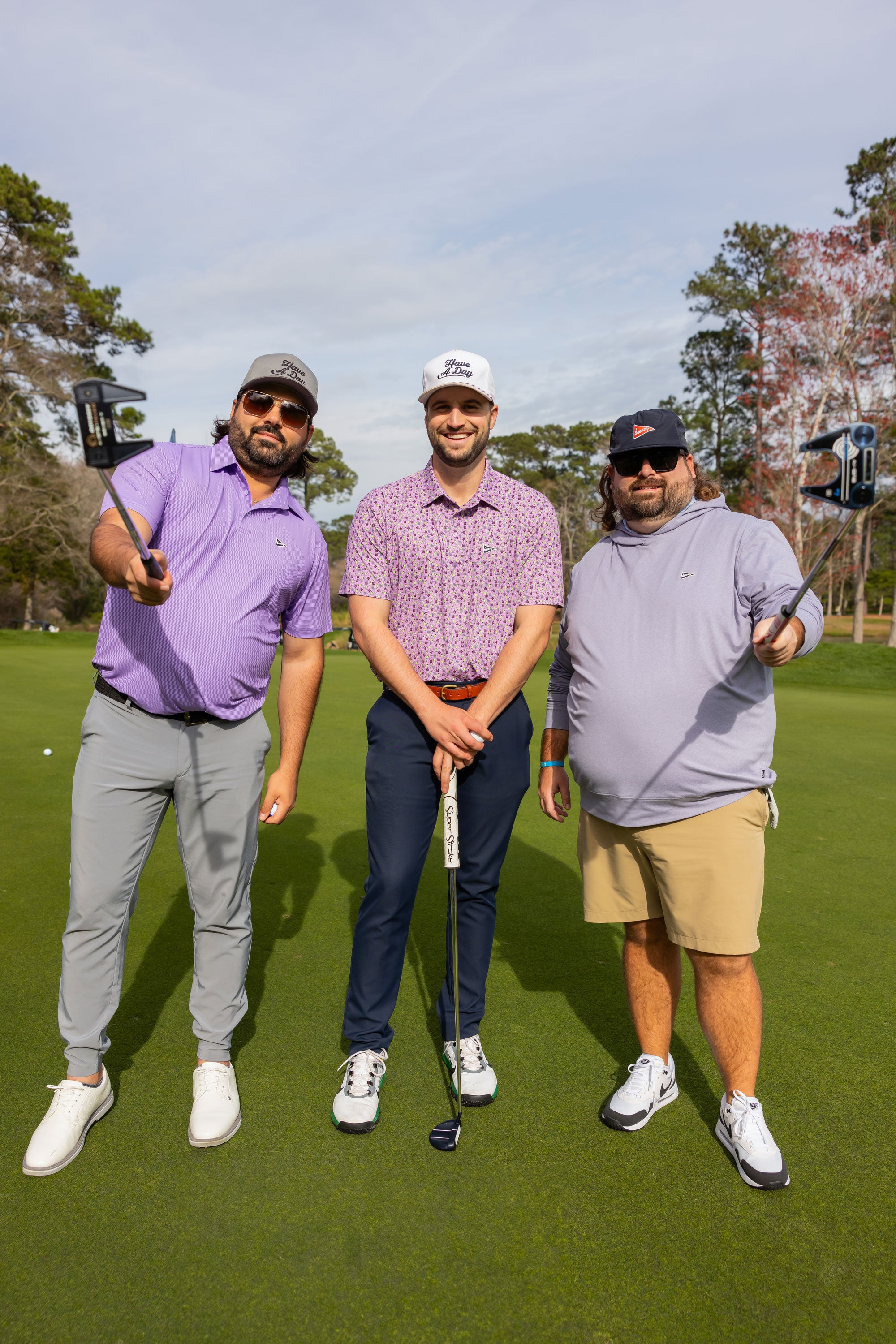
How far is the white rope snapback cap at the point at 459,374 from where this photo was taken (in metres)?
2.62

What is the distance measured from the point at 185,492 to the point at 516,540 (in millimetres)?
961

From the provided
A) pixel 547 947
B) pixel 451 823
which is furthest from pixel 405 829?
pixel 547 947

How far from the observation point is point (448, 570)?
268cm

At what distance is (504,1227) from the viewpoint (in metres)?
2.04

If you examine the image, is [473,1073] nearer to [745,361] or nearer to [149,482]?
[149,482]

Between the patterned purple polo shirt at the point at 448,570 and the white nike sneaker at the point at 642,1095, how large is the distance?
3.97ft

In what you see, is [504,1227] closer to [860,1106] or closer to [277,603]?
[860,1106]

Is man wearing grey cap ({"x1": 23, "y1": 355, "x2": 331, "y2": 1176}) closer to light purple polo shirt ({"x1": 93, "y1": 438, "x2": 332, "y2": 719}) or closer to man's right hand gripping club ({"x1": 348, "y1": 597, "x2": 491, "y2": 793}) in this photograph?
light purple polo shirt ({"x1": 93, "y1": 438, "x2": 332, "y2": 719})

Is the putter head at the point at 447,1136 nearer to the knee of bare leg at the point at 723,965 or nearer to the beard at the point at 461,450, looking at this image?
the knee of bare leg at the point at 723,965

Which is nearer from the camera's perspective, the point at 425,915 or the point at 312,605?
the point at 312,605

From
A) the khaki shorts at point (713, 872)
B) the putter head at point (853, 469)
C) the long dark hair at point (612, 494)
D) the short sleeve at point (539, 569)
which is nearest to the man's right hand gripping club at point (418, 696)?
the short sleeve at point (539, 569)

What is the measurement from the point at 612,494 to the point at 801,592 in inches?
38.6

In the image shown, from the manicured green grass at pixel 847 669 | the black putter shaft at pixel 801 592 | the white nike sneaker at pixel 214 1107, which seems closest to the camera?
the black putter shaft at pixel 801 592

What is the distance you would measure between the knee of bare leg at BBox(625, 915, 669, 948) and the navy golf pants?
0.43 metres
